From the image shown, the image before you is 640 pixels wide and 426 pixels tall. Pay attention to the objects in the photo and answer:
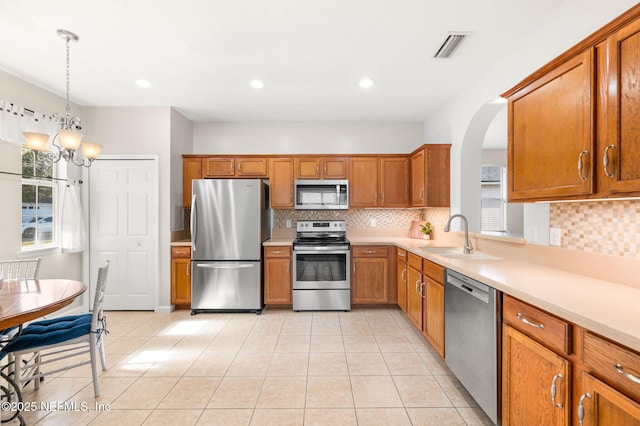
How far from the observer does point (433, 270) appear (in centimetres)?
266

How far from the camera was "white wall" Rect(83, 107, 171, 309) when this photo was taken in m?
3.95

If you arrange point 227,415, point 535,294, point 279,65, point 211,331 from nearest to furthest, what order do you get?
point 535,294 < point 227,415 < point 279,65 < point 211,331

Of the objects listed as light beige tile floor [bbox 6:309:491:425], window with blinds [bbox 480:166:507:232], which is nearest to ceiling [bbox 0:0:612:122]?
light beige tile floor [bbox 6:309:491:425]

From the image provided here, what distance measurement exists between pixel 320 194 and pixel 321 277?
44.6 inches

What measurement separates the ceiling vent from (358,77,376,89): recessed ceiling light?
692 mm

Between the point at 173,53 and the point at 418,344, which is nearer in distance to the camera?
the point at 173,53

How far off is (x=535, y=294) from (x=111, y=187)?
14.7ft

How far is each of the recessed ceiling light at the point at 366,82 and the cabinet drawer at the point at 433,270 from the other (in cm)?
189

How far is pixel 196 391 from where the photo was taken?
222 cm

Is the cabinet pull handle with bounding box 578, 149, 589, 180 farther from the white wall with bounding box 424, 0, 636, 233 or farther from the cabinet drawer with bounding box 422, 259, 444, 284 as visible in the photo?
the cabinet drawer with bounding box 422, 259, 444, 284

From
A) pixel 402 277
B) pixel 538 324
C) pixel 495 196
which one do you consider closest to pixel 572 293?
pixel 538 324

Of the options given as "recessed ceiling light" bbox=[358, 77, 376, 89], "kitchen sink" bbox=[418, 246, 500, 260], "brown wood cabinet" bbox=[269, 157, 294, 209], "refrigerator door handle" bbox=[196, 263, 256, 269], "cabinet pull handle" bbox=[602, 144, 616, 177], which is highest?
"recessed ceiling light" bbox=[358, 77, 376, 89]

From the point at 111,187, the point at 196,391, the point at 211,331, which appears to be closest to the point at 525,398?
the point at 196,391

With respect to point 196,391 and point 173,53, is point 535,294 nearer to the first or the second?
point 196,391
